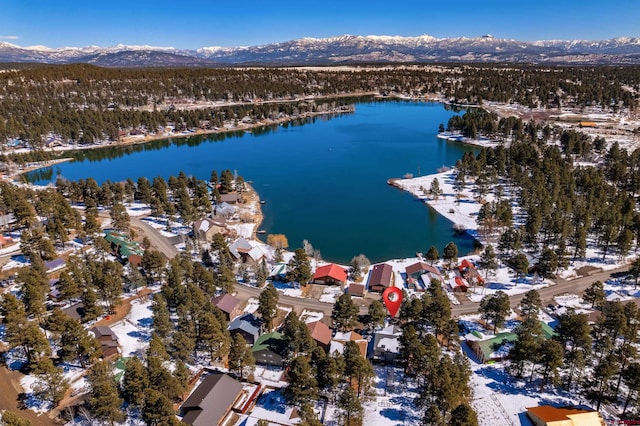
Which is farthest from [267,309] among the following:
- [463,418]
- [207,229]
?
[207,229]

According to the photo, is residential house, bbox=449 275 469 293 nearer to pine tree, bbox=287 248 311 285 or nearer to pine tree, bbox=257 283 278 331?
pine tree, bbox=287 248 311 285

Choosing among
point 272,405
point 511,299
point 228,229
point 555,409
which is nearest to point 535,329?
point 555,409

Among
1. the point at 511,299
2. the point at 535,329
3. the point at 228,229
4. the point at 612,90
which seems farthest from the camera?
the point at 612,90

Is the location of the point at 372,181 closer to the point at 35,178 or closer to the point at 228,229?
the point at 228,229

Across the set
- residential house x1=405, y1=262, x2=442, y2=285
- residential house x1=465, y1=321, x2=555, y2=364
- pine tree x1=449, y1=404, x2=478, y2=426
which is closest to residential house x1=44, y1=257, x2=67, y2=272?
residential house x1=405, y1=262, x2=442, y2=285

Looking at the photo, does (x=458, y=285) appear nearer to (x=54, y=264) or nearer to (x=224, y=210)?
(x=224, y=210)

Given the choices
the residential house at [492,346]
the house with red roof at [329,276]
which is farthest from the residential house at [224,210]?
the residential house at [492,346]
